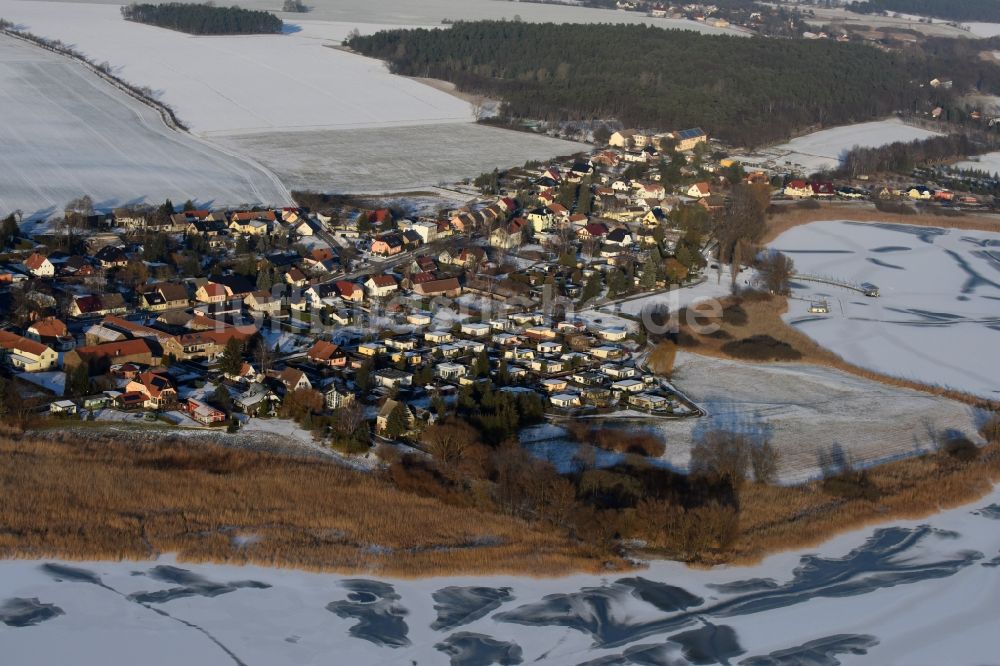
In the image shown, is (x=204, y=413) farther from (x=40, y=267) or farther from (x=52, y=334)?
(x=40, y=267)

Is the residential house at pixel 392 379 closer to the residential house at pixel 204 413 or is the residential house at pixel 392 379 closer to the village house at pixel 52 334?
the residential house at pixel 204 413

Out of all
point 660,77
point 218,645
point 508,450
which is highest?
point 660,77

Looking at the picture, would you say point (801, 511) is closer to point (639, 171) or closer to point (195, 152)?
point (639, 171)

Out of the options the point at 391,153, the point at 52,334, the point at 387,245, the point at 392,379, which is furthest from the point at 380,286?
the point at 391,153

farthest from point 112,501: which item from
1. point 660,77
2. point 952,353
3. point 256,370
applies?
point 660,77

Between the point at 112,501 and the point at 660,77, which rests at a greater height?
the point at 660,77

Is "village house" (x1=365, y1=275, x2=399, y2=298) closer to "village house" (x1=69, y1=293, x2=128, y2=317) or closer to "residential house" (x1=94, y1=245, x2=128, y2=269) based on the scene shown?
"village house" (x1=69, y1=293, x2=128, y2=317)

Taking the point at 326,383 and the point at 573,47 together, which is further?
the point at 573,47
